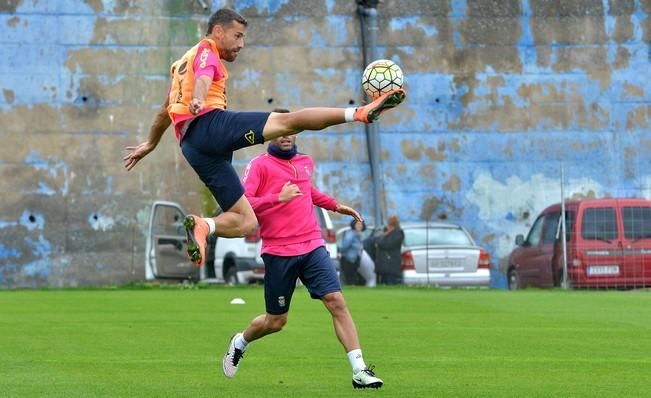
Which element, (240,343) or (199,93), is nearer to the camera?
(199,93)

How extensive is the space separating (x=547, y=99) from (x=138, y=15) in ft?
36.6

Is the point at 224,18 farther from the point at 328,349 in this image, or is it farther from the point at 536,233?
the point at 536,233

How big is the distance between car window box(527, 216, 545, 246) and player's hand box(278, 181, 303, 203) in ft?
60.1

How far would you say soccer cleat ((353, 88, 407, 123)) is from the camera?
938cm

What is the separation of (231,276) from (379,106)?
20.7 meters

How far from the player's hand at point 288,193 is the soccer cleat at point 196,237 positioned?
61 centimetres

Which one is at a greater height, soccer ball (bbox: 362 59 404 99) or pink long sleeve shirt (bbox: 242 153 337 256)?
soccer ball (bbox: 362 59 404 99)

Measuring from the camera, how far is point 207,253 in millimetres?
30531

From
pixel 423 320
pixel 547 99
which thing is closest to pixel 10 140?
pixel 547 99

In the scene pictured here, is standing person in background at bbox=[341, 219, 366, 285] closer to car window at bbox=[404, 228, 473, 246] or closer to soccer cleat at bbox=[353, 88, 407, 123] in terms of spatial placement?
car window at bbox=[404, 228, 473, 246]

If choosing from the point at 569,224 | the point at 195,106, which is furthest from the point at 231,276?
the point at 195,106

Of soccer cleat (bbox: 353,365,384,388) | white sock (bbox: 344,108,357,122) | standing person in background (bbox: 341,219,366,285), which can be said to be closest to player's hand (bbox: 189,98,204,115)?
white sock (bbox: 344,108,357,122)

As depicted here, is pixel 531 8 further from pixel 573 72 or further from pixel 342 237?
pixel 342 237

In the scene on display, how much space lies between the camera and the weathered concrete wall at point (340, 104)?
35.6m
